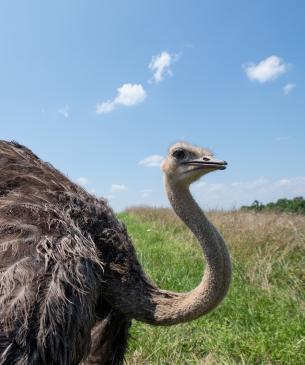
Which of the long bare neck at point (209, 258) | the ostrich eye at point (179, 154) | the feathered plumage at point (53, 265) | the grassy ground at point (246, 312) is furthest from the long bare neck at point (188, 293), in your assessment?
the grassy ground at point (246, 312)

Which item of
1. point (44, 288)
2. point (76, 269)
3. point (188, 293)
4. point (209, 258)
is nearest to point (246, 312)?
point (188, 293)

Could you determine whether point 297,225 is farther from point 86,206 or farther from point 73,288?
point 73,288

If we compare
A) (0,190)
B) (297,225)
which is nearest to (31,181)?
(0,190)

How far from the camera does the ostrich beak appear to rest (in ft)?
11.0

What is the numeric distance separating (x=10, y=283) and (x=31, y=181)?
775 millimetres

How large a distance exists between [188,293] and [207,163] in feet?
2.39

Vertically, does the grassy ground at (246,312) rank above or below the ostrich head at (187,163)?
below

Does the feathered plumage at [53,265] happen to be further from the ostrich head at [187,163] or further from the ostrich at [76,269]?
the ostrich head at [187,163]

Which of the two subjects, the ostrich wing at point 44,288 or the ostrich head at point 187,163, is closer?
the ostrich wing at point 44,288

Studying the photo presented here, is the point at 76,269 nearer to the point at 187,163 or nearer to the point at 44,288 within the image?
the point at 44,288

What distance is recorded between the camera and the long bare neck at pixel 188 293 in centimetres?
310

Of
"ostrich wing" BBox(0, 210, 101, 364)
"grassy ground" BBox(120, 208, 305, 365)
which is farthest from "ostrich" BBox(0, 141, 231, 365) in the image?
"grassy ground" BBox(120, 208, 305, 365)

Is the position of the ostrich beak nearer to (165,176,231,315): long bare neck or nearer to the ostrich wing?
(165,176,231,315): long bare neck

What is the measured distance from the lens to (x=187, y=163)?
3469mm
